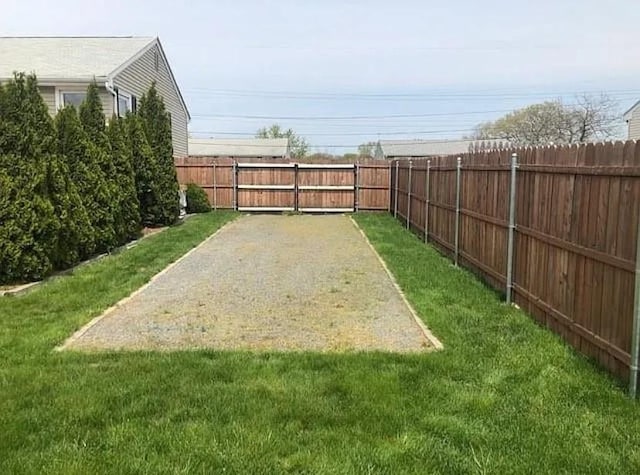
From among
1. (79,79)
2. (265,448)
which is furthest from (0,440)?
(79,79)

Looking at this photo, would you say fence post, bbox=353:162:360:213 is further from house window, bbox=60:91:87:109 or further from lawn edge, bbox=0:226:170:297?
lawn edge, bbox=0:226:170:297

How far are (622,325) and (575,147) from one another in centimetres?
172

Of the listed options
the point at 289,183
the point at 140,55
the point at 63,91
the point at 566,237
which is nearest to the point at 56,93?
the point at 63,91

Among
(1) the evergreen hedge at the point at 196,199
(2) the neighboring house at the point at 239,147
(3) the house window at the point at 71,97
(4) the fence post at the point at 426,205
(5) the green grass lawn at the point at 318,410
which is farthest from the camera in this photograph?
(2) the neighboring house at the point at 239,147

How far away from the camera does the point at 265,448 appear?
3361 mm

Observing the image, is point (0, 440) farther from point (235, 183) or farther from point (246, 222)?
point (235, 183)

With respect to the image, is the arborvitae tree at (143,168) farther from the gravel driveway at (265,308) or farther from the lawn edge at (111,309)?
the gravel driveway at (265,308)

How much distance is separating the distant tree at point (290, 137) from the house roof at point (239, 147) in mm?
6152

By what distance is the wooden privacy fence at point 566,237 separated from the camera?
440 cm

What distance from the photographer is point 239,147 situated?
55.3 m

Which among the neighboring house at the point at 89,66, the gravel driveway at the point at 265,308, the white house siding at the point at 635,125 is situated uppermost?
the neighboring house at the point at 89,66

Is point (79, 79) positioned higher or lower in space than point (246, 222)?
higher

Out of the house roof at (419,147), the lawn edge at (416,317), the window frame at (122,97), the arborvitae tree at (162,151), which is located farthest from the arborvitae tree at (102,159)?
the house roof at (419,147)

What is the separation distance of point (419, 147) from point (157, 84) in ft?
120
